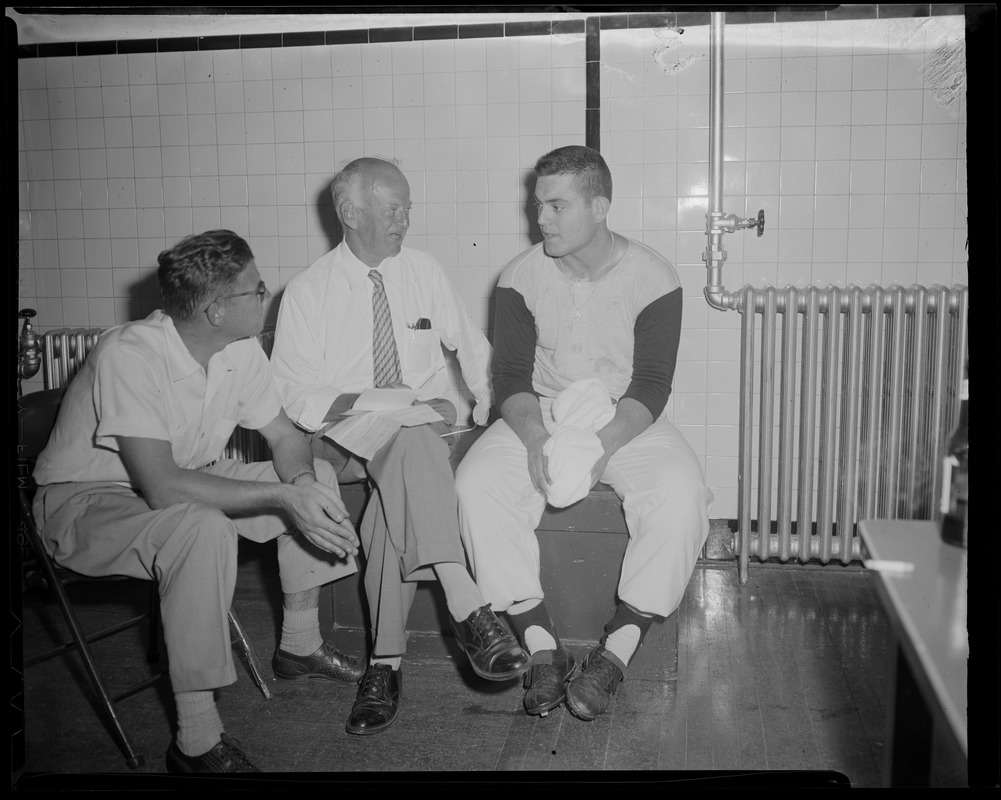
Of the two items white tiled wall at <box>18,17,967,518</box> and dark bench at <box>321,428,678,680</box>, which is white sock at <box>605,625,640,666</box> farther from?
white tiled wall at <box>18,17,967,518</box>

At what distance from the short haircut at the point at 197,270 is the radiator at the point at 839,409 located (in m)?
1.21

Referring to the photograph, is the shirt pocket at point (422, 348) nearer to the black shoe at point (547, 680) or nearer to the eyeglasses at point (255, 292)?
the eyeglasses at point (255, 292)

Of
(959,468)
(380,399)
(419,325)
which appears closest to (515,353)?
(419,325)

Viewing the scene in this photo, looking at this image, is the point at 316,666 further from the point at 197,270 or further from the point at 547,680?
the point at 197,270

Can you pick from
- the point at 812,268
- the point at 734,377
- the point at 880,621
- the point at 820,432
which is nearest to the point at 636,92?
the point at 812,268

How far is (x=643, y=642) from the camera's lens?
217 centimetres

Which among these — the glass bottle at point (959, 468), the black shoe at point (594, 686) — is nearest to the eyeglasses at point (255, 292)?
the black shoe at point (594, 686)

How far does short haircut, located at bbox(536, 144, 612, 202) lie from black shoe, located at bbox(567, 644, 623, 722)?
3.55 ft

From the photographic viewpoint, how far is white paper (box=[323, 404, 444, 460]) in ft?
6.63

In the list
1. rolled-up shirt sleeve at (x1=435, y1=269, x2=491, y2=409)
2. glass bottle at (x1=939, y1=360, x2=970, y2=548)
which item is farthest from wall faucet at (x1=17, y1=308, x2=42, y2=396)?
glass bottle at (x1=939, y1=360, x2=970, y2=548)

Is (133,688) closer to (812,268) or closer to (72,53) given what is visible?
(72,53)

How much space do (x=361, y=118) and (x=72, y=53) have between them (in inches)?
25.3

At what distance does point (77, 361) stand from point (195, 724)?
0.86 meters

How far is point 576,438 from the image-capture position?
6.68 ft
